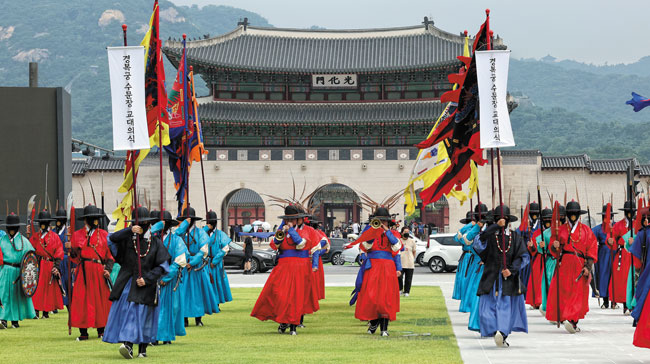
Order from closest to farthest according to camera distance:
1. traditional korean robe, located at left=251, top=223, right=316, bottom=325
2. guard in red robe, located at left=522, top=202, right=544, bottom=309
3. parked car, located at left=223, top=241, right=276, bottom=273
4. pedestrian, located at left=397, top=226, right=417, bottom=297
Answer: traditional korean robe, located at left=251, top=223, right=316, bottom=325 < guard in red robe, located at left=522, top=202, right=544, bottom=309 < pedestrian, located at left=397, top=226, right=417, bottom=297 < parked car, located at left=223, top=241, right=276, bottom=273

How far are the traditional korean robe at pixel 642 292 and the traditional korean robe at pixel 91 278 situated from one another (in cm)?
669

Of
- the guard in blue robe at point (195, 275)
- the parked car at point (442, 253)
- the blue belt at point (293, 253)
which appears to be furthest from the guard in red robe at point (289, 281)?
the parked car at point (442, 253)

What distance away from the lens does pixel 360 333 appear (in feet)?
44.2

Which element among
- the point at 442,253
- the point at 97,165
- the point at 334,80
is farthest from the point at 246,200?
the point at 442,253

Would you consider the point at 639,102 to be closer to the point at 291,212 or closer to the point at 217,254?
the point at 291,212

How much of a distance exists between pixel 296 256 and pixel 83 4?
163693 millimetres

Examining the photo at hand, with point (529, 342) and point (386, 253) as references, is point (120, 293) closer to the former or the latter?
point (386, 253)

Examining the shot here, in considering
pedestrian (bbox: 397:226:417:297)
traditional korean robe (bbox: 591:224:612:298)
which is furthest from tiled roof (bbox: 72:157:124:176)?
traditional korean robe (bbox: 591:224:612:298)

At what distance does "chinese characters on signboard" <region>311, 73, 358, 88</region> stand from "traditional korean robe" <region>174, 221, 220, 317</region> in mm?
33674

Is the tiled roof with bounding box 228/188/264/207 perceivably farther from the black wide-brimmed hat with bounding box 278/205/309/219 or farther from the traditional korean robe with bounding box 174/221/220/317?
the black wide-brimmed hat with bounding box 278/205/309/219

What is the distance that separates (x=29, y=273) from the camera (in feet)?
48.0

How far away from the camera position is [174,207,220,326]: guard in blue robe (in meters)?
14.5

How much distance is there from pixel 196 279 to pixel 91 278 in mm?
2560

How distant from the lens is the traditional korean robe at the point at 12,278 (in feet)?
47.2
